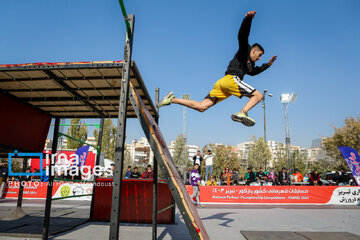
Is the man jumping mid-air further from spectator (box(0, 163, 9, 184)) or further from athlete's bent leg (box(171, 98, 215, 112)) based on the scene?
spectator (box(0, 163, 9, 184))

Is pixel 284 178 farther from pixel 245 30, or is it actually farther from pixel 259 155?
pixel 259 155

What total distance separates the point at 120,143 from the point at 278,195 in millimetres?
12434

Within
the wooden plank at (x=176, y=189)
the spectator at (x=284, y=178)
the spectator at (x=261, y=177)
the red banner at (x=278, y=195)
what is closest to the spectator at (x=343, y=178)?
the red banner at (x=278, y=195)

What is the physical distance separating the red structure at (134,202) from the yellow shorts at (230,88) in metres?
3.58

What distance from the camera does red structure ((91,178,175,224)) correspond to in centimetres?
697

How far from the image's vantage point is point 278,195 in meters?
13.2

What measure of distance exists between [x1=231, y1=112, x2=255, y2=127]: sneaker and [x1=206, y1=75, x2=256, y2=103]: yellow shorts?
0.40 metres

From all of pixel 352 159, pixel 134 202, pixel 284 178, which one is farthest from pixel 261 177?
pixel 134 202

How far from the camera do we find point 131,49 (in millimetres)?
3490

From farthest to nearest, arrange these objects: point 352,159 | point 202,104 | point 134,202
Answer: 1. point 352,159
2. point 134,202
3. point 202,104

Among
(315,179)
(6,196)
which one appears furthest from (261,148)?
(6,196)

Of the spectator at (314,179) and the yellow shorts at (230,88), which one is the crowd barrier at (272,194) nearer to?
the spectator at (314,179)

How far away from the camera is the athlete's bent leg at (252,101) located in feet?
14.1

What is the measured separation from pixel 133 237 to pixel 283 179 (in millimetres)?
13120
